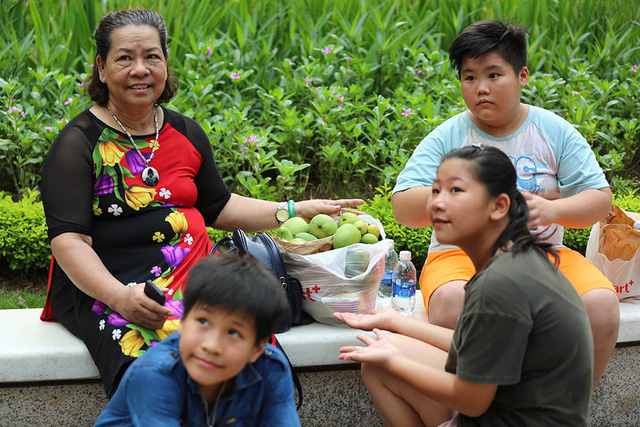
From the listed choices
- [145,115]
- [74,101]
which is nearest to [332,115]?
[74,101]

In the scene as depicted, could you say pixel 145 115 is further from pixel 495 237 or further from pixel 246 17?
pixel 246 17

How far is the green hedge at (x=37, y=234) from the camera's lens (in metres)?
3.84

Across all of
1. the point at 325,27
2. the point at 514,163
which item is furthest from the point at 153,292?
the point at 325,27

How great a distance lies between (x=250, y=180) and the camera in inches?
169

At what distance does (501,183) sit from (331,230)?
1118 millimetres

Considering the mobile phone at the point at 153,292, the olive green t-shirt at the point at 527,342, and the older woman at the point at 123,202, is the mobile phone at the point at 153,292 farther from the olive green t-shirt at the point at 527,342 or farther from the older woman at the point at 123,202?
the olive green t-shirt at the point at 527,342

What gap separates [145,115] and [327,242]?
0.87 metres

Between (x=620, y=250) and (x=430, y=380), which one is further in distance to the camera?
(x=620, y=250)

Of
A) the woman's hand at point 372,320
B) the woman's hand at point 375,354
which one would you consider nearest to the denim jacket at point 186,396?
the woman's hand at point 375,354

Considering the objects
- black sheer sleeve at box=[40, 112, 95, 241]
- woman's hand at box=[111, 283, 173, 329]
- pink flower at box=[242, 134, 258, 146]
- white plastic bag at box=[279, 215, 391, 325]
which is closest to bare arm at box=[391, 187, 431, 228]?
white plastic bag at box=[279, 215, 391, 325]

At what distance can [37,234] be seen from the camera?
3.82 metres

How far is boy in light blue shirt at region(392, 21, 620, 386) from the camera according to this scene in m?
2.92

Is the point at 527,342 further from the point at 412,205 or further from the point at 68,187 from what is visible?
the point at 68,187

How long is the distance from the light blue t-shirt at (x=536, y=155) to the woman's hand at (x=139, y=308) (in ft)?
3.64
